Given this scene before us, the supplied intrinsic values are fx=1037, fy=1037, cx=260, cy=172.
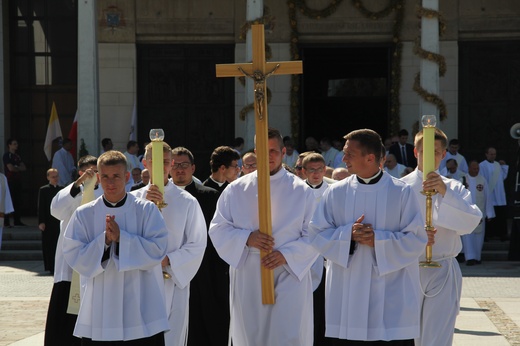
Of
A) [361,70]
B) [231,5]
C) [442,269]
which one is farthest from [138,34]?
[442,269]

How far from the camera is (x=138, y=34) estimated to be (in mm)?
23922

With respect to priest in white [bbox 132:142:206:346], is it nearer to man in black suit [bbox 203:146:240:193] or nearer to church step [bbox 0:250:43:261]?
man in black suit [bbox 203:146:240:193]

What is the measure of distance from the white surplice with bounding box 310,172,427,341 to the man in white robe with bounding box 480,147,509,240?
1373 centimetres

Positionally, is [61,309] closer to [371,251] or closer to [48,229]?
[371,251]

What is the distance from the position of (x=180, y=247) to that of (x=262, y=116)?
1509 mm

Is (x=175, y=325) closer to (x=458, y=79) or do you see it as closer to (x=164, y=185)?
(x=164, y=185)

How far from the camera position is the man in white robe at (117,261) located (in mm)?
6785

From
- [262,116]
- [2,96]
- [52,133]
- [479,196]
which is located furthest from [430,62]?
[262,116]

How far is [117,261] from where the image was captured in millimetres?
6789

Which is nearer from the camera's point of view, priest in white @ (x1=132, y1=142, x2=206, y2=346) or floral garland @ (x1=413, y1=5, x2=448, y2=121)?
priest in white @ (x1=132, y1=142, x2=206, y2=346)

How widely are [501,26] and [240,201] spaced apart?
55.5 ft

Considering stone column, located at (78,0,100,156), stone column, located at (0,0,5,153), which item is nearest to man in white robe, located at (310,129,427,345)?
stone column, located at (78,0,100,156)

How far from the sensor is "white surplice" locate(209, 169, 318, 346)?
7.65 m

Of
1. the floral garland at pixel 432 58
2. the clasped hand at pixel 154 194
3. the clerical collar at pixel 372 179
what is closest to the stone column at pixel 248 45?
the floral garland at pixel 432 58
